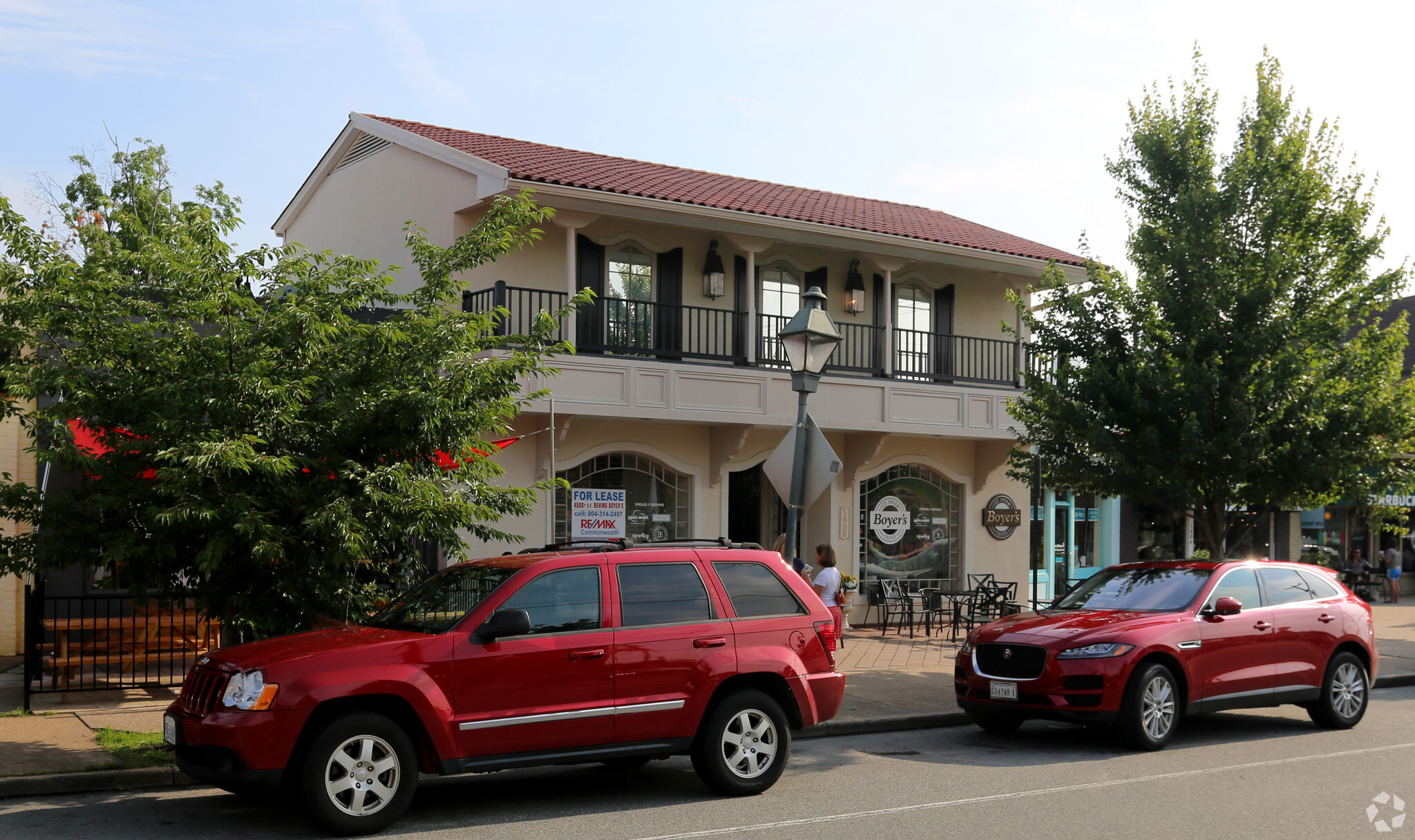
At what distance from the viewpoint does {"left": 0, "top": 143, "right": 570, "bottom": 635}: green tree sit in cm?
827

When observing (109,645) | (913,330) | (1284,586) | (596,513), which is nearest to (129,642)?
(109,645)

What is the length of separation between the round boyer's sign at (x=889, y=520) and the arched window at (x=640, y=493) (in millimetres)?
3471

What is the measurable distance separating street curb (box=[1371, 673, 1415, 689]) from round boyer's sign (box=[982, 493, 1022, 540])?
23.1 ft

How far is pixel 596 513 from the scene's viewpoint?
17.2m

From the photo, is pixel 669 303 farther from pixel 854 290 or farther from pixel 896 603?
pixel 896 603

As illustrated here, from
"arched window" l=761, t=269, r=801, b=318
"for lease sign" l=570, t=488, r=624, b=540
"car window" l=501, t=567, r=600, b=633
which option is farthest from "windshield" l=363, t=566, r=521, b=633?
"arched window" l=761, t=269, r=801, b=318

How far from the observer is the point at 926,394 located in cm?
1925

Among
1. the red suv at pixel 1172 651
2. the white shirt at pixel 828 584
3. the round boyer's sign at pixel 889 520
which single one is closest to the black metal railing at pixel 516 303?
the white shirt at pixel 828 584

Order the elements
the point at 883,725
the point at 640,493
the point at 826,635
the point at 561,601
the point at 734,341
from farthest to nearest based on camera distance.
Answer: the point at 734,341 < the point at 640,493 < the point at 883,725 < the point at 826,635 < the point at 561,601

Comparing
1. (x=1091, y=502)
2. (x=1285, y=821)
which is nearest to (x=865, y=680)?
(x=1285, y=821)

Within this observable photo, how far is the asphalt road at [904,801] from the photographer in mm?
7055

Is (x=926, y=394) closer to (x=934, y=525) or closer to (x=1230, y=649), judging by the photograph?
(x=934, y=525)

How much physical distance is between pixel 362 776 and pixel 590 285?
1143 centimetres

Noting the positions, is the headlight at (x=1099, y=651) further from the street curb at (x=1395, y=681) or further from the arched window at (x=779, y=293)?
the arched window at (x=779, y=293)
